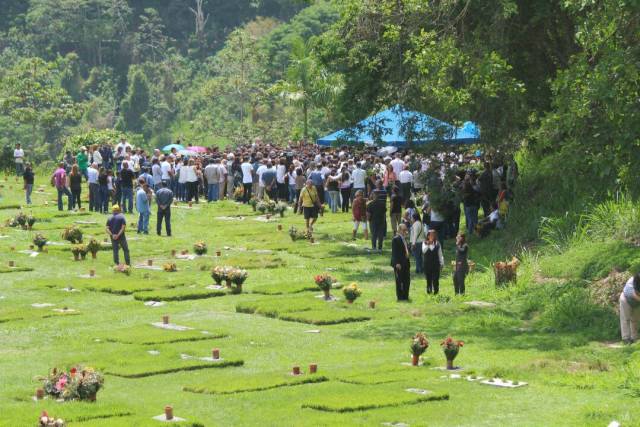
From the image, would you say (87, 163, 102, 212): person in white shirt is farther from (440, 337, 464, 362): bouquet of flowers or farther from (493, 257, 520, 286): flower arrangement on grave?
(440, 337, 464, 362): bouquet of flowers

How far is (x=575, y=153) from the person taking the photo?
26438mm

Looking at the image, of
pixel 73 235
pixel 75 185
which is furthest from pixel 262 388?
pixel 75 185

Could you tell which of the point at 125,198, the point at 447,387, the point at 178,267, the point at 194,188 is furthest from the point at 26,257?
the point at 447,387

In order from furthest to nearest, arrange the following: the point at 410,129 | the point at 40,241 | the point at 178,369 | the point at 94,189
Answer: the point at 94,189 → the point at 40,241 → the point at 410,129 → the point at 178,369

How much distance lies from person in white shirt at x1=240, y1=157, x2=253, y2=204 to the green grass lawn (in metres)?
12.6

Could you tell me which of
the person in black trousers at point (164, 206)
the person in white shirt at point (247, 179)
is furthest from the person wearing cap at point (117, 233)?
the person in white shirt at point (247, 179)

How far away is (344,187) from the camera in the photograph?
47.9 meters

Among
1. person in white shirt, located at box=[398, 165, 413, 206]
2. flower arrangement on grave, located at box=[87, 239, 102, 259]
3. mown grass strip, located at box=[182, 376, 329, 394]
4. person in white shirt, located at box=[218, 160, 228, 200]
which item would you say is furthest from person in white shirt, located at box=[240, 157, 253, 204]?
mown grass strip, located at box=[182, 376, 329, 394]

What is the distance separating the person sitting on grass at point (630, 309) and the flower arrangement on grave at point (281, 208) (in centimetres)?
2403

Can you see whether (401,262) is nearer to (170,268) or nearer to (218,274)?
(218,274)

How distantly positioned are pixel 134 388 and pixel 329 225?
2410 centimetres

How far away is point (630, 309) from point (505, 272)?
5806 millimetres

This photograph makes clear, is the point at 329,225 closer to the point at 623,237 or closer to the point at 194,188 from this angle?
the point at 194,188

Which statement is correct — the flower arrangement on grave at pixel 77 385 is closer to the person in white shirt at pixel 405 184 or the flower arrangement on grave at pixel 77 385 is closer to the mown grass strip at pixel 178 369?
the mown grass strip at pixel 178 369
